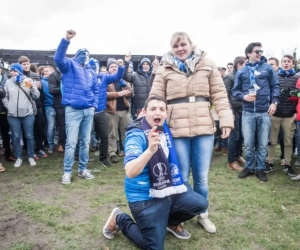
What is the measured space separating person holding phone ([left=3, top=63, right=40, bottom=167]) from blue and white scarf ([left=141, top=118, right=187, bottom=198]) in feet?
12.5

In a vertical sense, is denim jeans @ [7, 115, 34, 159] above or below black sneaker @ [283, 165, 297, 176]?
above

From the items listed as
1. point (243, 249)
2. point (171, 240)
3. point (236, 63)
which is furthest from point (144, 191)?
point (236, 63)

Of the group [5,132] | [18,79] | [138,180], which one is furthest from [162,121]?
[5,132]

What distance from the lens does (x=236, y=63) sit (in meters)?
6.38

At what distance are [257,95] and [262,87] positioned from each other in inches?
6.3

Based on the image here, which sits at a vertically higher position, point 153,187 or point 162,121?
point 162,121

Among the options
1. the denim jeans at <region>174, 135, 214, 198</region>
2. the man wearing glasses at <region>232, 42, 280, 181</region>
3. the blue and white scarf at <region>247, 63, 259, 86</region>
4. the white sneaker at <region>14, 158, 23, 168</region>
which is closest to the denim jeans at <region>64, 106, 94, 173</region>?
the white sneaker at <region>14, 158, 23, 168</region>

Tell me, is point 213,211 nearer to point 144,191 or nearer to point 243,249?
point 243,249

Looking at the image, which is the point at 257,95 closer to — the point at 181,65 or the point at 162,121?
the point at 181,65

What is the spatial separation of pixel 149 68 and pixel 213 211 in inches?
162

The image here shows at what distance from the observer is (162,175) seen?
9.14 ft

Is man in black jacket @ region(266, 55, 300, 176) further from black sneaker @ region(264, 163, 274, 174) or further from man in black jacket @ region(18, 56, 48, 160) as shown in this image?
man in black jacket @ region(18, 56, 48, 160)

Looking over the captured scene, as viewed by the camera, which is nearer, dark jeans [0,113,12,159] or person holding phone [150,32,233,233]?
person holding phone [150,32,233,233]

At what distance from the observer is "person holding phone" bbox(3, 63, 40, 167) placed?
5746 mm
